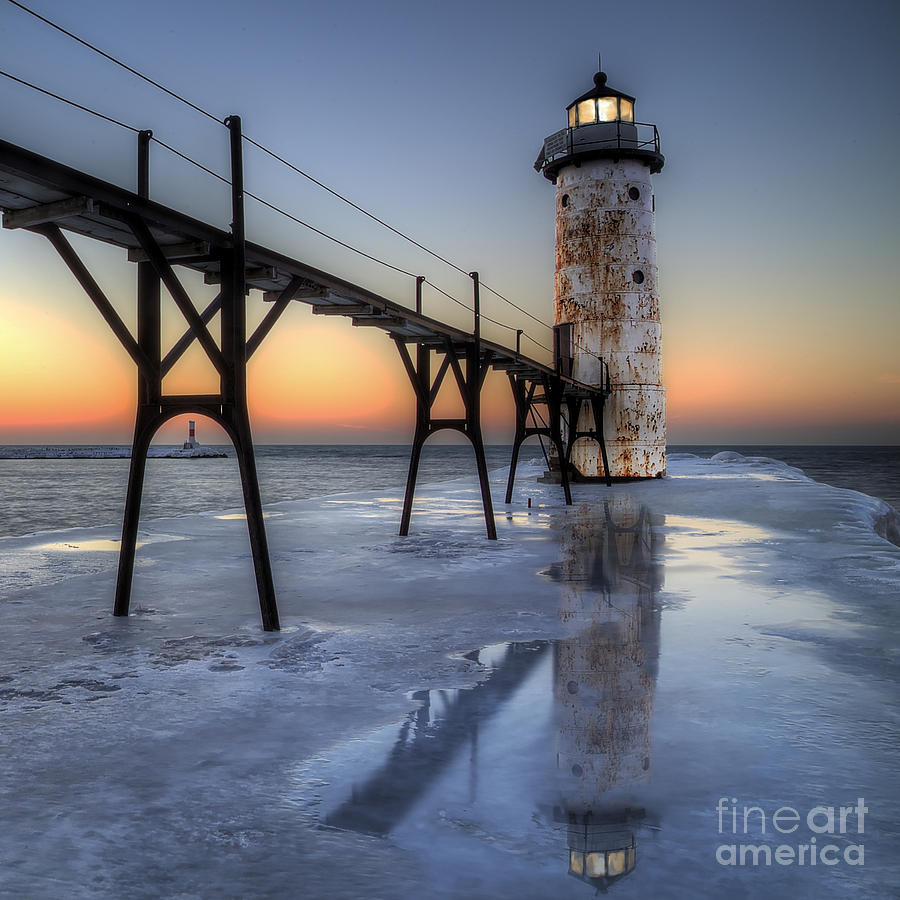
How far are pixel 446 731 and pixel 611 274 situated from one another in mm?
22769

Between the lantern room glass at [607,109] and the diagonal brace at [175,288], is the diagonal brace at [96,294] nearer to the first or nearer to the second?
the diagonal brace at [175,288]

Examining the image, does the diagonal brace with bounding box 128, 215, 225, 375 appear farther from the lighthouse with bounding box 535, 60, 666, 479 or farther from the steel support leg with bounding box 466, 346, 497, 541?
the lighthouse with bounding box 535, 60, 666, 479

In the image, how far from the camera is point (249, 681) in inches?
182

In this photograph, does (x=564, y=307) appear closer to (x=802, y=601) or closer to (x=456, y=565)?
(x=456, y=565)

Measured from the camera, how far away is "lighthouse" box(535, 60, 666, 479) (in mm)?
24438

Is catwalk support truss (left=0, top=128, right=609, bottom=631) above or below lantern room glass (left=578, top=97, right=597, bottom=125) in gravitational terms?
below

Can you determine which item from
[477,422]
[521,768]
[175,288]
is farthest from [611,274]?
[521,768]

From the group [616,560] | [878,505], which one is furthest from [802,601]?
[878,505]

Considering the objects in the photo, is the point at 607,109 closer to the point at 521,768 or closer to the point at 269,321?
the point at 269,321

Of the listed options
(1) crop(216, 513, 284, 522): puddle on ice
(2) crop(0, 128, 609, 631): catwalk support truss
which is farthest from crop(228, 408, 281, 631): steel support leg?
(1) crop(216, 513, 284, 522): puddle on ice

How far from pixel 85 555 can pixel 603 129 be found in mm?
21721

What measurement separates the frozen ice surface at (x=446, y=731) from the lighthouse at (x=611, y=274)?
56.0ft

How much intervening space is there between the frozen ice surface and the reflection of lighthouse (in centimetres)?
2

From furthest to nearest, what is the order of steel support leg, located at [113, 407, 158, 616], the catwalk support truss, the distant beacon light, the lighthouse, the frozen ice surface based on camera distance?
the distant beacon light, the lighthouse, steel support leg, located at [113, 407, 158, 616], the catwalk support truss, the frozen ice surface
